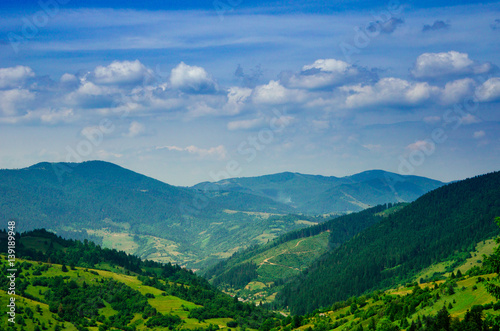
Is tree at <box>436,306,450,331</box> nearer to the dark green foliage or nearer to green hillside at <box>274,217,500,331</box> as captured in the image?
green hillside at <box>274,217,500,331</box>

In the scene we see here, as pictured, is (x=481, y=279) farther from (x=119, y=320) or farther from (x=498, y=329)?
(x=119, y=320)

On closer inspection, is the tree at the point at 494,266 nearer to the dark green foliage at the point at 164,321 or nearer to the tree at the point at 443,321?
the tree at the point at 443,321

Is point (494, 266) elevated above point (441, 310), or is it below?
above

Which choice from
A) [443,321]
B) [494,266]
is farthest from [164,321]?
[494,266]

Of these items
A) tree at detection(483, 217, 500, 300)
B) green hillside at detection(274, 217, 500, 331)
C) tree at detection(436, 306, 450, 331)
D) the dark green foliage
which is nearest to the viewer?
tree at detection(483, 217, 500, 300)

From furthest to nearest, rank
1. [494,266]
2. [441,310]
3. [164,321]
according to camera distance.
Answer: [164,321], [441,310], [494,266]

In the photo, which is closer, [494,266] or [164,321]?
[494,266]

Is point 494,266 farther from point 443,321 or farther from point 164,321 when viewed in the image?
point 164,321

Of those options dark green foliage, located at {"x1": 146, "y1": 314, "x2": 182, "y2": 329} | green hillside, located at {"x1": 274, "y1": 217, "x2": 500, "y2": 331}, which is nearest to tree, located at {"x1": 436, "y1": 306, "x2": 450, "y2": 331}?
green hillside, located at {"x1": 274, "y1": 217, "x2": 500, "y2": 331}

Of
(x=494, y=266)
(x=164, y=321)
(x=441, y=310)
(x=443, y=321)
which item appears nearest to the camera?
(x=494, y=266)

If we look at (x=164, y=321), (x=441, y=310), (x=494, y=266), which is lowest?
(x=164, y=321)

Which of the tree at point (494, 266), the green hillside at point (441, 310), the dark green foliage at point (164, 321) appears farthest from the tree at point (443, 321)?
the dark green foliage at point (164, 321)

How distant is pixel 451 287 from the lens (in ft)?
339

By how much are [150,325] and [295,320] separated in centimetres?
6562
